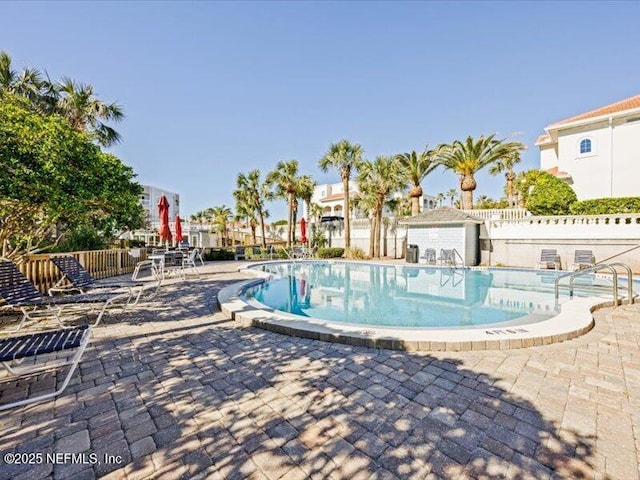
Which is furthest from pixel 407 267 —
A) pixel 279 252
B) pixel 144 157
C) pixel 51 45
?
pixel 144 157

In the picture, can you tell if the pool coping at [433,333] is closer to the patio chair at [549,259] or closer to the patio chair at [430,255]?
the patio chair at [549,259]

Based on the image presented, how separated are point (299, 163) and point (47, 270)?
20.3m

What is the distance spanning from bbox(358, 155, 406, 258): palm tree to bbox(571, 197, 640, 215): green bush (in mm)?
10683

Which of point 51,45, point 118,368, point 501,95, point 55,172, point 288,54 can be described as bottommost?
→ point 118,368

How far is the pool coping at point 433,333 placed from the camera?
166 inches

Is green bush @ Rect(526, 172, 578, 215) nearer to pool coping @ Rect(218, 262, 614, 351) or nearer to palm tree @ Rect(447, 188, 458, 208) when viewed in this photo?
pool coping @ Rect(218, 262, 614, 351)

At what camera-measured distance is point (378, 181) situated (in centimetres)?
2152

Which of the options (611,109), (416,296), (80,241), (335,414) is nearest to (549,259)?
(416,296)

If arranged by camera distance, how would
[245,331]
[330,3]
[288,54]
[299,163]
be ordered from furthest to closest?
[299,163]
[288,54]
[330,3]
[245,331]

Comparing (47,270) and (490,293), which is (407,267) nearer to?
(490,293)

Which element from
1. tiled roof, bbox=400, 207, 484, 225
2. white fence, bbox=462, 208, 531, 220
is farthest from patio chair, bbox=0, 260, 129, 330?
white fence, bbox=462, 208, 531, 220

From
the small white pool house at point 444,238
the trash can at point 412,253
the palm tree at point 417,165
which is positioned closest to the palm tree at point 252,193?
the palm tree at point 417,165

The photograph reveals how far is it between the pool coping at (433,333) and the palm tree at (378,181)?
16.5m

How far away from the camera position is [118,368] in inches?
144
